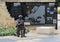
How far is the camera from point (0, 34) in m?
21.5

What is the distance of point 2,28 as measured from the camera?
24594 millimetres

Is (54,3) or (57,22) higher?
(54,3)

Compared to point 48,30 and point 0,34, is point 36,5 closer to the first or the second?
point 48,30

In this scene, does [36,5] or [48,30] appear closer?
[48,30]

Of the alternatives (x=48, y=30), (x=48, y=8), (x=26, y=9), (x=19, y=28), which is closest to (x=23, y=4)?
(x=26, y=9)

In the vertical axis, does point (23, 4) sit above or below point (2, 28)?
above

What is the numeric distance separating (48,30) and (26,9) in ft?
15.5

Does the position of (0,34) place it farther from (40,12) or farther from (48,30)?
(40,12)

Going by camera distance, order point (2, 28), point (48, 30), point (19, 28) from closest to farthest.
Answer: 1. point (19, 28)
2. point (48, 30)
3. point (2, 28)

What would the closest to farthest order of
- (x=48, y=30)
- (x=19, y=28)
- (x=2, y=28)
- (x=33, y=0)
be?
(x=19, y=28)
(x=48, y=30)
(x=2, y=28)
(x=33, y=0)

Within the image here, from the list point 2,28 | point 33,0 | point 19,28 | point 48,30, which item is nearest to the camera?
point 19,28

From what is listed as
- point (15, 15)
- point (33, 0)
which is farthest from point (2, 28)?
point (33, 0)

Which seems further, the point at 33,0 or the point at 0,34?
the point at 33,0

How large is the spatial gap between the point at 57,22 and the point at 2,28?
526 cm
